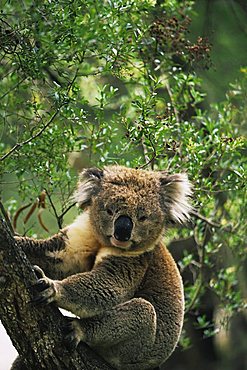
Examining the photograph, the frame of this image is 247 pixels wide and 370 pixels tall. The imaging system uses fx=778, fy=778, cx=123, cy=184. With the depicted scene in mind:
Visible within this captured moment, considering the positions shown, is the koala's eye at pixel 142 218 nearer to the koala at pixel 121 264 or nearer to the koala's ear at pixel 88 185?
the koala at pixel 121 264

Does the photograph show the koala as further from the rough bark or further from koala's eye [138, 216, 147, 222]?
the rough bark

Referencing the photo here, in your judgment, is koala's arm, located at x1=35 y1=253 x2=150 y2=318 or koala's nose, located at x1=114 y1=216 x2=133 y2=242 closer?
koala's arm, located at x1=35 y1=253 x2=150 y2=318

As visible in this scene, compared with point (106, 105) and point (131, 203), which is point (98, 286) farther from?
point (106, 105)

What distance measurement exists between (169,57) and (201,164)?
1.41 metres

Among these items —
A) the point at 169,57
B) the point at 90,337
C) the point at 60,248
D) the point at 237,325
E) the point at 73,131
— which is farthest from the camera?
the point at 237,325

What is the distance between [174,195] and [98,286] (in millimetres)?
1011

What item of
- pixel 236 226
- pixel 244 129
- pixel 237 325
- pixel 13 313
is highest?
pixel 13 313

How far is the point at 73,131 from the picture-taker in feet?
18.1

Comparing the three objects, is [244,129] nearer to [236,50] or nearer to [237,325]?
[236,50]

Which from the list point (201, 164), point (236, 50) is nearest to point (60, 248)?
point (201, 164)

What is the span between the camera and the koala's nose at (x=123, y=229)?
5.04m

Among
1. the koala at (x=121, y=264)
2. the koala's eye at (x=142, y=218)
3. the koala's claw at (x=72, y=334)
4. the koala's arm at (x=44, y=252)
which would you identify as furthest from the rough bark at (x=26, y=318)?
the koala's eye at (x=142, y=218)

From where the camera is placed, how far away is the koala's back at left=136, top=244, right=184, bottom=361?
5.27 m

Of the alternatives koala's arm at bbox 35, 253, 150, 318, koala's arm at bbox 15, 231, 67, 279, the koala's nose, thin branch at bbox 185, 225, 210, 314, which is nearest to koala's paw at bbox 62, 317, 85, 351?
koala's arm at bbox 35, 253, 150, 318
